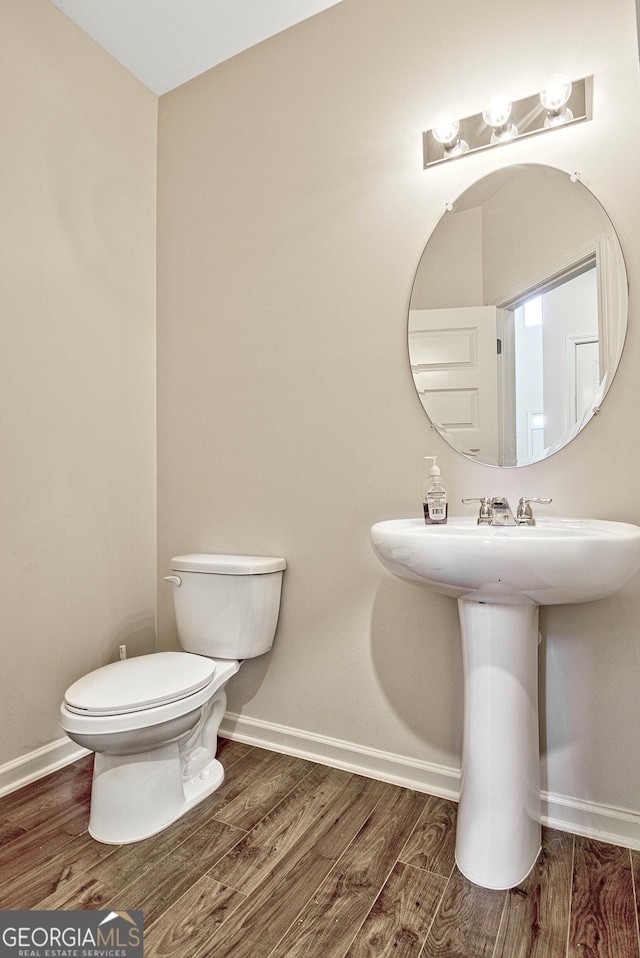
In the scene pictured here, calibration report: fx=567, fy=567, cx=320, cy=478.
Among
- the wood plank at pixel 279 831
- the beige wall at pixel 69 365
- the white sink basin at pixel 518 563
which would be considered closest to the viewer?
the white sink basin at pixel 518 563

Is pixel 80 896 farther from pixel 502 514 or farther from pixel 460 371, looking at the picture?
pixel 460 371

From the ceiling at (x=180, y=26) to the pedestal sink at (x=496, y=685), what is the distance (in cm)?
184

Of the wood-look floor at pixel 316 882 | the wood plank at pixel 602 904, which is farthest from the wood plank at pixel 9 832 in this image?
the wood plank at pixel 602 904

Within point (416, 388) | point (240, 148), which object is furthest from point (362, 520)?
point (240, 148)

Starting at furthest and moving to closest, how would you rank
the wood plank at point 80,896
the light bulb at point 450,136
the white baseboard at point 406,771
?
the light bulb at point 450,136, the white baseboard at point 406,771, the wood plank at point 80,896

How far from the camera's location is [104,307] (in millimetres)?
2113

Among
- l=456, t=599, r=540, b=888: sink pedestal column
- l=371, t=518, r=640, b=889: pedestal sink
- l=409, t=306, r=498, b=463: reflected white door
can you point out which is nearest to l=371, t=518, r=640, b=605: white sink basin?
l=371, t=518, r=640, b=889: pedestal sink

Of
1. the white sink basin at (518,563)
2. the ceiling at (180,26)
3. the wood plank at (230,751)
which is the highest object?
the ceiling at (180,26)

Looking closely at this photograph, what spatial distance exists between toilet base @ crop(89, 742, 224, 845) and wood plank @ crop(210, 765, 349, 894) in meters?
0.23

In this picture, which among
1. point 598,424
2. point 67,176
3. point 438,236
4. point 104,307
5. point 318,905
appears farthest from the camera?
point 104,307

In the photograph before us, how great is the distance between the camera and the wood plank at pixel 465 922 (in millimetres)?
1126

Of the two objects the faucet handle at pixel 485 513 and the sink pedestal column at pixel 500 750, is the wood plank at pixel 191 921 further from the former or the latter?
the faucet handle at pixel 485 513

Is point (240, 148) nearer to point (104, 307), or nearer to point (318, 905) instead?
point (104, 307)

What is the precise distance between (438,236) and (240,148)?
0.93 m
